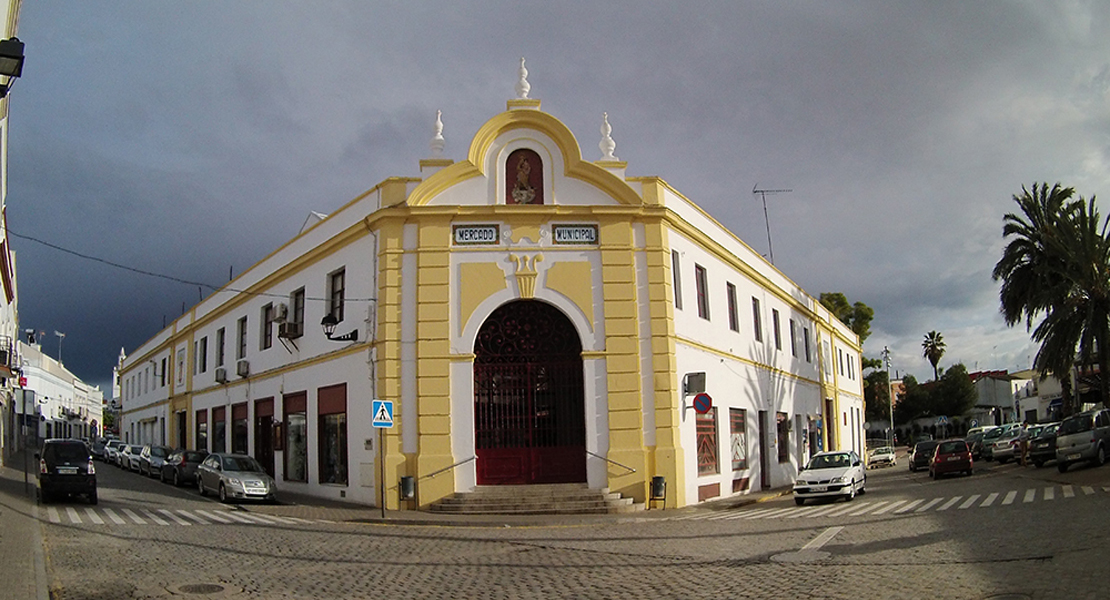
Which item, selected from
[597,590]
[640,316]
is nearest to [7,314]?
[640,316]

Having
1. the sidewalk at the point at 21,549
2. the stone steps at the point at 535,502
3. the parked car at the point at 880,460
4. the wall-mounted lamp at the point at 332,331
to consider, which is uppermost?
the wall-mounted lamp at the point at 332,331

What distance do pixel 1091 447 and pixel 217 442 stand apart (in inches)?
1254

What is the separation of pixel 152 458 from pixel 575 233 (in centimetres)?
2212

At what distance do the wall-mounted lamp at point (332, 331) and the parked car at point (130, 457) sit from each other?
18820 millimetres

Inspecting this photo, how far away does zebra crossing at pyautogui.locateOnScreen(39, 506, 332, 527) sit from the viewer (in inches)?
701

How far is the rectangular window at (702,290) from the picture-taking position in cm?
2533

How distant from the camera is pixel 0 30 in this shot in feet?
69.6

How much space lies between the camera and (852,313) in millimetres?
64625

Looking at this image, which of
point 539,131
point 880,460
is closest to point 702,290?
point 539,131

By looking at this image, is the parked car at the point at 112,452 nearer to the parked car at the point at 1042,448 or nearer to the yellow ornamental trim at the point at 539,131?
the yellow ornamental trim at the point at 539,131

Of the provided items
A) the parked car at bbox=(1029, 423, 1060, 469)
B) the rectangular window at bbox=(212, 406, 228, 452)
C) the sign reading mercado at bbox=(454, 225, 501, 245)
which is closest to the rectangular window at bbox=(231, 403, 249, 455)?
the rectangular window at bbox=(212, 406, 228, 452)

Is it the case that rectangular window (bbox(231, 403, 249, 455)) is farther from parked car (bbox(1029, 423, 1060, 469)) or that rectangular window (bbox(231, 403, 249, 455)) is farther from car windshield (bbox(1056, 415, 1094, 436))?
parked car (bbox(1029, 423, 1060, 469))

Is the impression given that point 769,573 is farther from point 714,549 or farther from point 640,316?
point 640,316

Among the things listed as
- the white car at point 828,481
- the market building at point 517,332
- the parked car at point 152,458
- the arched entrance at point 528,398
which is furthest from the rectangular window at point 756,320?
the parked car at point 152,458
